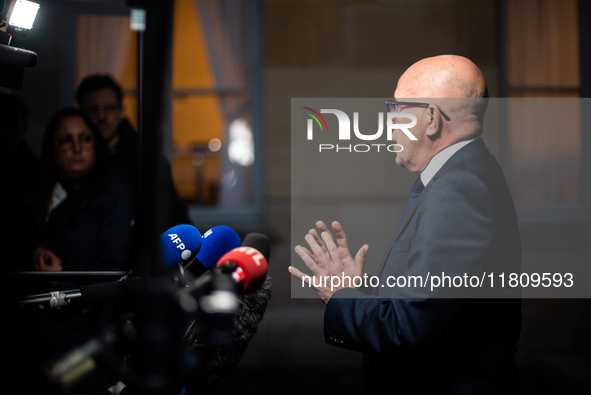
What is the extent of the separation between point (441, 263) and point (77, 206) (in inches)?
70.7

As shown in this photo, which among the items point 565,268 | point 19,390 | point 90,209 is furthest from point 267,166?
point 19,390

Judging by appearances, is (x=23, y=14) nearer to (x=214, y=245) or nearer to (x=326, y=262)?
(x=214, y=245)

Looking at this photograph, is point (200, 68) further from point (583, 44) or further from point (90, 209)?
point (583, 44)

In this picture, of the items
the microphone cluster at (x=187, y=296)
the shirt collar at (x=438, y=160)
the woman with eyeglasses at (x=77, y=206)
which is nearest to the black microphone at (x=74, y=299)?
the microphone cluster at (x=187, y=296)

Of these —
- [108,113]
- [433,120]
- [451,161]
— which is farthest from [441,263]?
[108,113]

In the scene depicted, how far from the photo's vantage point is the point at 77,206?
2.27 metres

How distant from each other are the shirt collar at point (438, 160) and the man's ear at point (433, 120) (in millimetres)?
55

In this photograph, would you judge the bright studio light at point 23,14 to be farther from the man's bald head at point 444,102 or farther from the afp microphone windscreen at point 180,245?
the man's bald head at point 444,102

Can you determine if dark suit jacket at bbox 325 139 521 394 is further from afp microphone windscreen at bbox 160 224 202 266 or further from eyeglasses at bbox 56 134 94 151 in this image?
eyeglasses at bbox 56 134 94 151

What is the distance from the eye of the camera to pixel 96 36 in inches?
150

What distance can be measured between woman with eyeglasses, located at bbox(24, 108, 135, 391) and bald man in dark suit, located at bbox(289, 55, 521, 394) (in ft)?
4.27

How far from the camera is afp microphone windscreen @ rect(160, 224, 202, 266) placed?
0.93m

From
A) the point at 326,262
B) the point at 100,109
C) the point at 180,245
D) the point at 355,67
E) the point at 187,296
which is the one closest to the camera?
the point at 187,296

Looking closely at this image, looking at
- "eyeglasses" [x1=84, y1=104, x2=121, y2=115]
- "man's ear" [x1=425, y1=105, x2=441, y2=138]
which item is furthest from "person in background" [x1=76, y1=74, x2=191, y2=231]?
"man's ear" [x1=425, y1=105, x2=441, y2=138]
